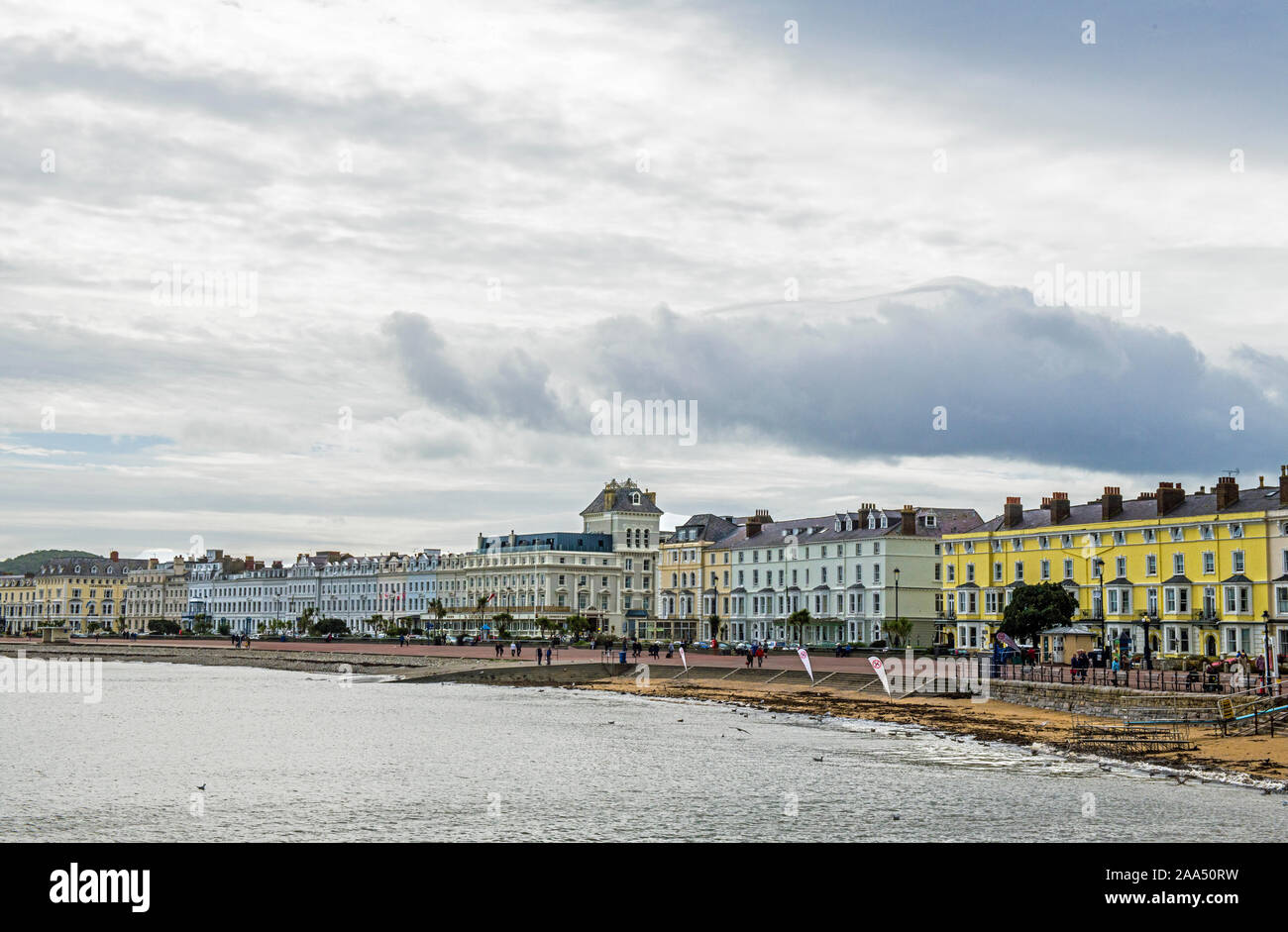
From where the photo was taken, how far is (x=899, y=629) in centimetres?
11556

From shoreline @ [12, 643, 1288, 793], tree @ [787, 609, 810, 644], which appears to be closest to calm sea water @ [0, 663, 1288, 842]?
shoreline @ [12, 643, 1288, 793]

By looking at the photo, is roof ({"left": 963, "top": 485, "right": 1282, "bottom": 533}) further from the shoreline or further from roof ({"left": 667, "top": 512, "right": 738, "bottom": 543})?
roof ({"left": 667, "top": 512, "right": 738, "bottom": 543})

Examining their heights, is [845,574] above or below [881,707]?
above

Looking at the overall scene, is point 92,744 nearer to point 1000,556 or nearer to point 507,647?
point 1000,556

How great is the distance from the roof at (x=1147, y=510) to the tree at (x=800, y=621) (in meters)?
21.3

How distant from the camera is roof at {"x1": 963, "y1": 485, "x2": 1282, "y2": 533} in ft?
288

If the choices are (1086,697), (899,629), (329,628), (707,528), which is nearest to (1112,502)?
(899,629)

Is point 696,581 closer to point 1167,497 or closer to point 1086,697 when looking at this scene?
point 1167,497

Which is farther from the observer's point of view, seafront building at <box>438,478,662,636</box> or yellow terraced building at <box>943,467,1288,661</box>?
seafront building at <box>438,478,662,636</box>

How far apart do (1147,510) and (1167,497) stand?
2709 mm

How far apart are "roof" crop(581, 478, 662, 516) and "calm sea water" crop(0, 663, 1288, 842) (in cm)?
11515

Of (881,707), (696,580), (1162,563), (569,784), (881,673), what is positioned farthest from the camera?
(696,580)
